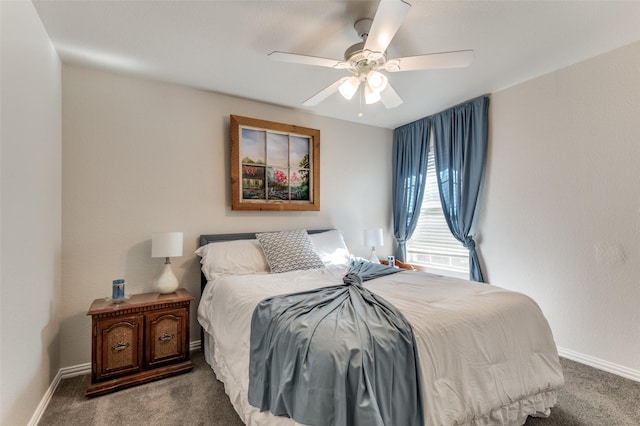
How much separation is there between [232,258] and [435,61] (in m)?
2.30

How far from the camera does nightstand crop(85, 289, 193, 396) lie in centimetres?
221

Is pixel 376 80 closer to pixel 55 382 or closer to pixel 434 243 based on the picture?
pixel 434 243

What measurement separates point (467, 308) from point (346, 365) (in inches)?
34.9

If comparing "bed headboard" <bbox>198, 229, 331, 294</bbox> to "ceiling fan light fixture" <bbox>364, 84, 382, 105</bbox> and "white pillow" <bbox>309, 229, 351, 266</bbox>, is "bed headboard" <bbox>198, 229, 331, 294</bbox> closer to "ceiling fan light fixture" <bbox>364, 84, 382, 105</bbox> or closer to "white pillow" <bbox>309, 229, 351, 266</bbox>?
"white pillow" <bbox>309, 229, 351, 266</bbox>

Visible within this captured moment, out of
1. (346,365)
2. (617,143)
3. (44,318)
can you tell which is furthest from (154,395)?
(617,143)

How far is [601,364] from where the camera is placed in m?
2.48

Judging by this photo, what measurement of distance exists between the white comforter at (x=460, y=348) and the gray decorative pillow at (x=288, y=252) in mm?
546

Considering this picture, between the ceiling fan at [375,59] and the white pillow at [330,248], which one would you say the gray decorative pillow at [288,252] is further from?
the ceiling fan at [375,59]

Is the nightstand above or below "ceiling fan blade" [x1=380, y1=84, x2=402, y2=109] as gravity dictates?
below

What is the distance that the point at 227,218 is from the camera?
10.6 feet

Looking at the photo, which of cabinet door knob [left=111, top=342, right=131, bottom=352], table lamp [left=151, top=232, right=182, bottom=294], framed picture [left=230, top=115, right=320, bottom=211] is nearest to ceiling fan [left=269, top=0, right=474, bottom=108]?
framed picture [left=230, top=115, right=320, bottom=211]

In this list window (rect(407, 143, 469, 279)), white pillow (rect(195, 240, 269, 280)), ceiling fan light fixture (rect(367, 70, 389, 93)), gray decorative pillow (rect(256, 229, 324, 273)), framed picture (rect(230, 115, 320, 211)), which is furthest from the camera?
window (rect(407, 143, 469, 279))

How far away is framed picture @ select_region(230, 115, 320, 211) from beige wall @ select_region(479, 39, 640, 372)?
81.7 inches

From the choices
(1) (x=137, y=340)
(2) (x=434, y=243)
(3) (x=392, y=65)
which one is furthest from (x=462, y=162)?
(1) (x=137, y=340)
